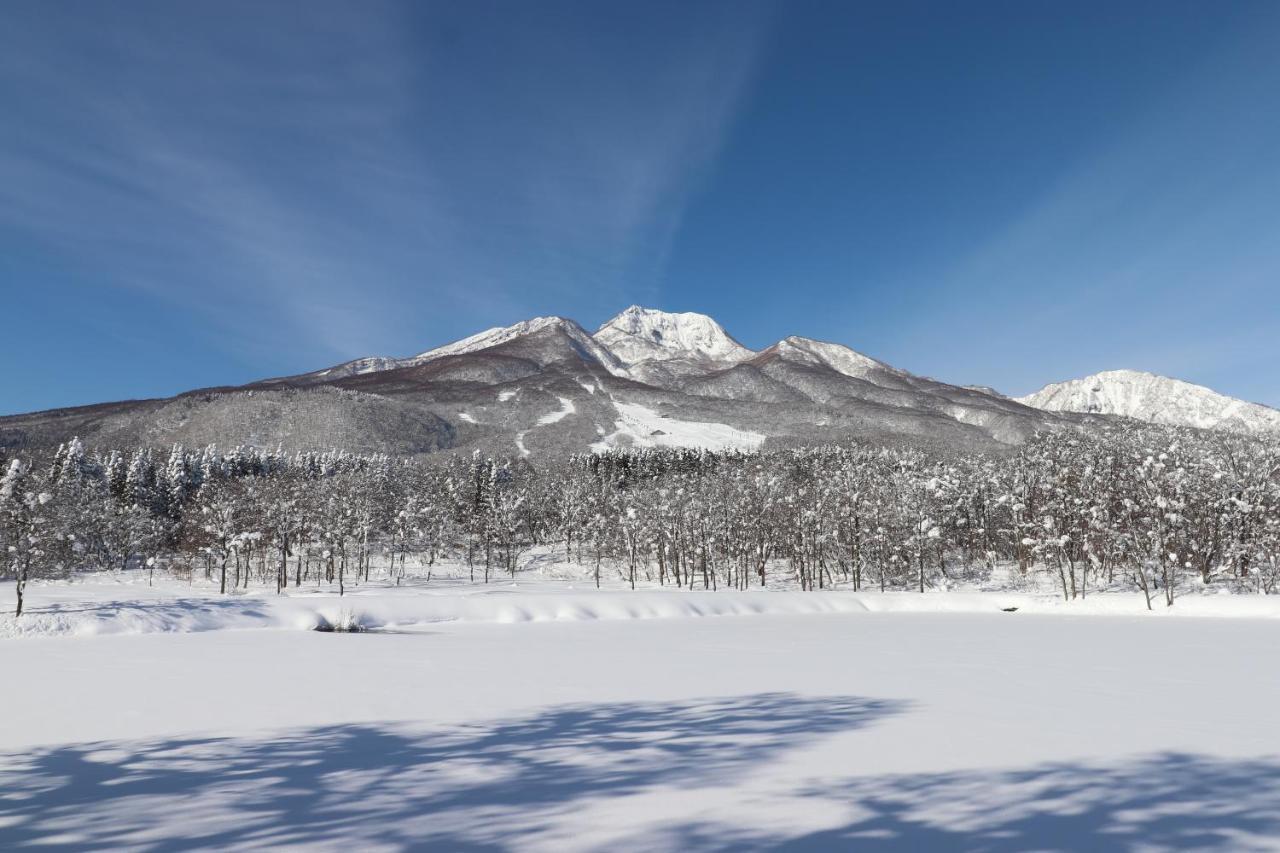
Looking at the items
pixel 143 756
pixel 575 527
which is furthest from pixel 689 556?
pixel 143 756

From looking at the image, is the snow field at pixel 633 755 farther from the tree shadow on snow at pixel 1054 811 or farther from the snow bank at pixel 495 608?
the snow bank at pixel 495 608

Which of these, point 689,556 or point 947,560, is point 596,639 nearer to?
point 689,556

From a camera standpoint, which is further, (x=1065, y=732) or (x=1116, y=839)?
(x=1065, y=732)

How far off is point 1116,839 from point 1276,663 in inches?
715

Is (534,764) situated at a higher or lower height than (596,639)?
higher

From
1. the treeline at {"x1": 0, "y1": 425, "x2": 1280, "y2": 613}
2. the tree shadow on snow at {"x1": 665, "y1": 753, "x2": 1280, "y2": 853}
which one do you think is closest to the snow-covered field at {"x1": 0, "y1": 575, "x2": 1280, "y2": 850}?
the tree shadow on snow at {"x1": 665, "y1": 753, "x2": 1280, "y2": 853}

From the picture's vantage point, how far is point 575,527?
94.8m

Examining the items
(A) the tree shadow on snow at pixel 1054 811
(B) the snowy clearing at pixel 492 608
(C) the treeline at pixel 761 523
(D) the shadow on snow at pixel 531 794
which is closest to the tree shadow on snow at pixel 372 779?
(D) the shadow on snow at pixel 531 794

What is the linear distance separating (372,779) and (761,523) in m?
67.1

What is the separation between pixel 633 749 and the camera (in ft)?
26.0

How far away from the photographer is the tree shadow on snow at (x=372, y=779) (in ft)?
17.6

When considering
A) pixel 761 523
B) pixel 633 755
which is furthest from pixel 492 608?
pixel 761 523

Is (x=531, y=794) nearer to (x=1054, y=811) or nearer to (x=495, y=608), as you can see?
(x=1054, y=811)

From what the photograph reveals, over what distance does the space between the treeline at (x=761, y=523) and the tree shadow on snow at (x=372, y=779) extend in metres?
36.8
